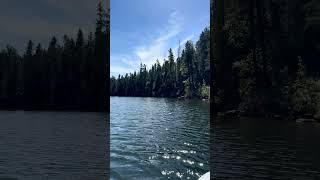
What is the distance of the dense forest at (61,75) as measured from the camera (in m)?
66.5

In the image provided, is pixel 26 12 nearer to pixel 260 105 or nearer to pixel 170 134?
pixel 260 105

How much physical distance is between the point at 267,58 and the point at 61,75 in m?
35.7

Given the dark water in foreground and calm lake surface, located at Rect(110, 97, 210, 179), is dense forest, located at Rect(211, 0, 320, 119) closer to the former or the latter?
the dark water in foreground

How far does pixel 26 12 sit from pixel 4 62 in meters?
29.8

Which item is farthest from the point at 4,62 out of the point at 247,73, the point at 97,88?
the point at 247,73

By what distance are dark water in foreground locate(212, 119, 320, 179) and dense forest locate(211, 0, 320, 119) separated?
13.3m

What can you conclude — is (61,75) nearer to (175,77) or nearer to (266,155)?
(175,77)

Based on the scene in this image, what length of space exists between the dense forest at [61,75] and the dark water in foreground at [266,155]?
135 ft

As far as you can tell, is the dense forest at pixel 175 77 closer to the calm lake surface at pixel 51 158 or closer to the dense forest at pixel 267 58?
the dense forest at pixel 267 58

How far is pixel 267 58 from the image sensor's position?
48.6 m

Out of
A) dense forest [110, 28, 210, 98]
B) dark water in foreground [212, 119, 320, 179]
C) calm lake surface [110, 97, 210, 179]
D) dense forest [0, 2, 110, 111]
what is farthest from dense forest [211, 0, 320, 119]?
dense forest [110, 28, 210, 98]

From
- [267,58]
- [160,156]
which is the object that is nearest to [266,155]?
[160,156]

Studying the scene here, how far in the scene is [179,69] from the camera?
364ft

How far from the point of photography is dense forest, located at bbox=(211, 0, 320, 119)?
4225 cm
